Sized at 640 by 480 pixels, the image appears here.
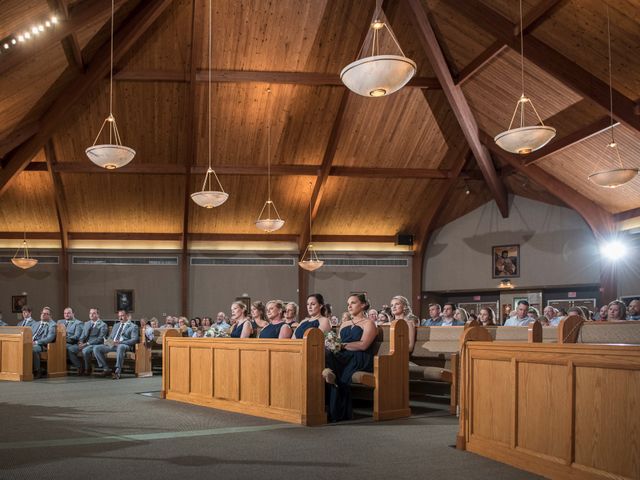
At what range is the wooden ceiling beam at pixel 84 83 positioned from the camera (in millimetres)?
10820

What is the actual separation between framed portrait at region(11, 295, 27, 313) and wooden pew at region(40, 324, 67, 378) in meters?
6.47

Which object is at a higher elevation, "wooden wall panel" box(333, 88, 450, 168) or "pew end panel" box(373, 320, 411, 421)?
"wooden wall panel" box(333, 88, 450, 168)

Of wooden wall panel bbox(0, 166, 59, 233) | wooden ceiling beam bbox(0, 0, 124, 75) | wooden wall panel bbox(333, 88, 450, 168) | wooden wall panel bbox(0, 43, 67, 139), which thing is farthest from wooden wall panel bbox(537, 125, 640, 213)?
wooden wall panel bbox(0, 166, 59, 233)

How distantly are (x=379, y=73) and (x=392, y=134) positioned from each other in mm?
8443

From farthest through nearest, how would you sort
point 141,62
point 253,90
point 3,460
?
point 253,90 < point 141,62 < point 3,460

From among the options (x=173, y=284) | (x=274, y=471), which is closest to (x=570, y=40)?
(x=274, y=471)

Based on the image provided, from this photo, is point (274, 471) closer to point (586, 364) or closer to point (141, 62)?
point (586, 364)

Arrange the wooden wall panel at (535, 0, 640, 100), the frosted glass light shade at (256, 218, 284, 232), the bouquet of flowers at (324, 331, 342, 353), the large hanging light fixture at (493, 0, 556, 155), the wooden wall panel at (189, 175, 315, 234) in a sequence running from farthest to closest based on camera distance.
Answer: the wooden wall panel at (189, 175, 315, 234), the frosted glass light shade at (256, 218, 284, 232), the wooden wall panel at (535, 0, 640, 100), the large hanging light fixture at (493, 0, 556, 155), the bouquet of flowers at (324, 331, 342, 353)

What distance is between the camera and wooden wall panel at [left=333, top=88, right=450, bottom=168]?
45.4 ft

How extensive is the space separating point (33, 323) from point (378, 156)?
27.4 feet

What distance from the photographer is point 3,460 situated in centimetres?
419

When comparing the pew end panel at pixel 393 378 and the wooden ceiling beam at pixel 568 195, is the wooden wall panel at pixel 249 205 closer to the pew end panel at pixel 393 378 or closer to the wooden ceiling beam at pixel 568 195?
the wooden ceiling beam at pixel 568 195

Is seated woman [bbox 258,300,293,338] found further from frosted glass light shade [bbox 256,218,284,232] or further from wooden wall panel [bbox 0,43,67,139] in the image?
frosted glass light shade [bbox 256,218,284,232]

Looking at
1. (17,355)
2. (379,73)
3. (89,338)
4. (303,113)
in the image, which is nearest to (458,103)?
(303,113)
